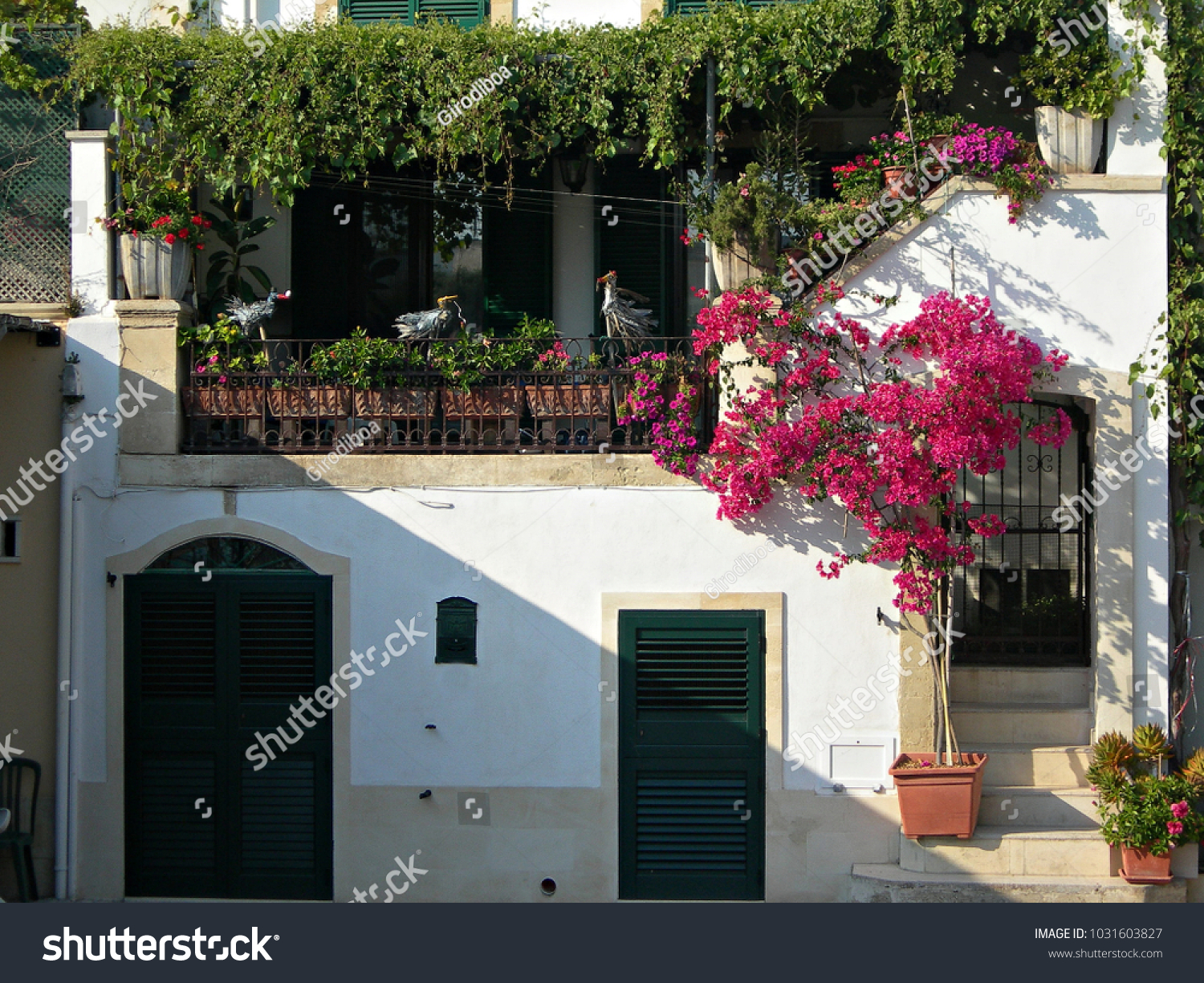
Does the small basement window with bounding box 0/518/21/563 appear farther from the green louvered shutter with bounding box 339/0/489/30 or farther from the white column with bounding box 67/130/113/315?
the green louvered shutter with bounding box 339/0/489/30

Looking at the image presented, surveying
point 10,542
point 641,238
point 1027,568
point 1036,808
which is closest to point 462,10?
point 641,238

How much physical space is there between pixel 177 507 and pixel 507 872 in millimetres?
3575

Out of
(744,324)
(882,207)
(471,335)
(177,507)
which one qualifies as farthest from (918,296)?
(177,507)

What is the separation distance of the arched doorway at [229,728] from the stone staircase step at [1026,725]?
4672 mm

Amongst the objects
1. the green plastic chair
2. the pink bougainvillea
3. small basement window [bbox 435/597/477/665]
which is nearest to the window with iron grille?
the pink bougainvillea

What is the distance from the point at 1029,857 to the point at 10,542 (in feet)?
24.5

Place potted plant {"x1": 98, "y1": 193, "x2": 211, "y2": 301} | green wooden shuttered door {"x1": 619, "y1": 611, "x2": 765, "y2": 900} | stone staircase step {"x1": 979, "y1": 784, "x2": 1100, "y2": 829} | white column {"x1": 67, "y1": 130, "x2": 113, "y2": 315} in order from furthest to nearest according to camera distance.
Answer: white column {"x1": 67, "y1": 130, "x2": 113, "y2": 315} → potted plant {"x1": 98, "y1": 193, "x2": 211, "y2": 301} → green wooden shuttered door {"x1": 619, "y1": 611, "x2": 765, "y2": 900} → stone staircase step {"x1": 979, "y1": 784, "x2": 1100, "y2": 829}

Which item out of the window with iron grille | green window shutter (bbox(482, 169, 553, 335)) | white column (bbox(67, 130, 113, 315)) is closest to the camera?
white column (bbox(67, 130, 113, 315))

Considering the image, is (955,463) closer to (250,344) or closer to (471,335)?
(471,335)

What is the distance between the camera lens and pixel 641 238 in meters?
10.6

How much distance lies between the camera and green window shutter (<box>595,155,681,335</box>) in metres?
10.6
